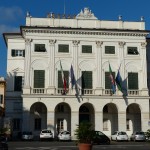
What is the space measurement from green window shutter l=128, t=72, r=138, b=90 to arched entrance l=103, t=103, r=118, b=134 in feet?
12.0

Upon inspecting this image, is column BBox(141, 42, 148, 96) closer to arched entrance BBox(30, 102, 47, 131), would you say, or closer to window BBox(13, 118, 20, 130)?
arched entrance BBox(30, 102, 47, 131)

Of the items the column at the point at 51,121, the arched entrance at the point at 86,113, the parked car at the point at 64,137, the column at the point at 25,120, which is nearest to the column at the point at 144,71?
the arched entrance at the point at 86,113

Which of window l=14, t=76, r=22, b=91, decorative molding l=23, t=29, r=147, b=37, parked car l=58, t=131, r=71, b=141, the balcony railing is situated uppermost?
decorative molding l=23, t=29, r=147, b=37

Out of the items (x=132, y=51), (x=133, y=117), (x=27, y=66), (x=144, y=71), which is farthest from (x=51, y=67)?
(x=133, y=117)

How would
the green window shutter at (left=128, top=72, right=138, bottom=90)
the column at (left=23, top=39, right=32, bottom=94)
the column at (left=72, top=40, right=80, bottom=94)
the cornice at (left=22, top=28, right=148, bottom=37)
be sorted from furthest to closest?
the green window shutter at (left=128, top=72, right=138, bottom=90) < the cornice at (left=22, top=28, right=148, bottom=37) < the column at (left=72, top=40, right=80, bottom=94) < the column at (left=23, top=39, right=32, bottom=94)

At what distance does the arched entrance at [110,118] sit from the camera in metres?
52.4

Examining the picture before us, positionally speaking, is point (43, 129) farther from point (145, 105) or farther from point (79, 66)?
point (145, 105)

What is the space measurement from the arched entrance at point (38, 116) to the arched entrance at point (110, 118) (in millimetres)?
8511

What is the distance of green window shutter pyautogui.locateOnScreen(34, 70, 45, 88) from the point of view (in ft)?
165

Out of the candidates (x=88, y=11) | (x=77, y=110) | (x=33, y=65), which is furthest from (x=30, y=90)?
(x=88, y=11)

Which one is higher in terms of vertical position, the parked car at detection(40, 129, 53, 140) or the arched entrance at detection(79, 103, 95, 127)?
the arched entrance at detection(79, 103, 95, 127)

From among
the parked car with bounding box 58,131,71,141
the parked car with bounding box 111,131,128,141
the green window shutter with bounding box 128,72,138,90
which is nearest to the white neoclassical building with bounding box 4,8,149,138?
the green window shutter with bounding box 128,72,138,90

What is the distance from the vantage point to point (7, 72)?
5316 centimetres

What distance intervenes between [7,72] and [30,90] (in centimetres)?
555
